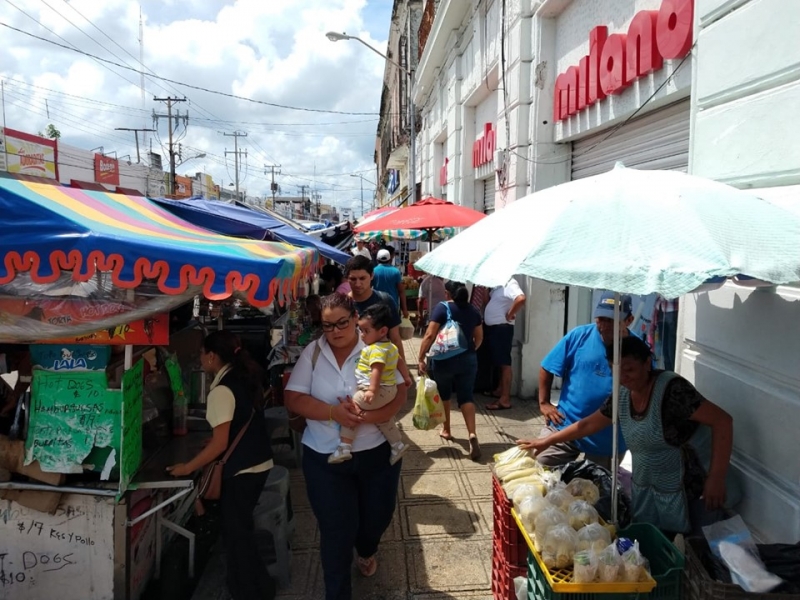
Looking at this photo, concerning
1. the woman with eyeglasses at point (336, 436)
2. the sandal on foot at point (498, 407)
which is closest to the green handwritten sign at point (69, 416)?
the woman with eyeglasses at point (336, 436)

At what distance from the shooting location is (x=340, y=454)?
3.07m

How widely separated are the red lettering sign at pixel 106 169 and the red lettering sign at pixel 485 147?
27556 mm

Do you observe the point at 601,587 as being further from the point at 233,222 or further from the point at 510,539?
the point at 233,222

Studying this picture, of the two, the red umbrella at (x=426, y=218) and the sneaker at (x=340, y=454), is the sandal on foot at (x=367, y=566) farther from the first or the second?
the red umbrella at (x=426, y=218)

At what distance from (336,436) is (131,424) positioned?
110 centimetres

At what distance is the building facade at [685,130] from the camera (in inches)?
106

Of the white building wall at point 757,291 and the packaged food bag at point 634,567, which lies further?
the white building wall at point 757,291

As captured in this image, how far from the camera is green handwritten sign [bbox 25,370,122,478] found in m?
2.93

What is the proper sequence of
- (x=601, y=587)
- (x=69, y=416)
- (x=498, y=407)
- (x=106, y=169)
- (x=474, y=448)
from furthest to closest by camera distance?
(x=106, y=169) → (x=498, y=407) → (x=474, y=448) → (x=69, y=416) → (x=601, y=587)

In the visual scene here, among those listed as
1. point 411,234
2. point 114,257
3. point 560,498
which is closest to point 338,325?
point 114,257

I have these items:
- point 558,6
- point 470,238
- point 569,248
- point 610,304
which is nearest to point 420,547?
point 610,304

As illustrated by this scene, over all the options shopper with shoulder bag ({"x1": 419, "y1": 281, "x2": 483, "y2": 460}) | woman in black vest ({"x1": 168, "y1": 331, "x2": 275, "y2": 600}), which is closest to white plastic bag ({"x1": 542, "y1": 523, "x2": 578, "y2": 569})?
woman in black vest ({"x1": 168, "y1": 331, "x2": 275, "y2": 600})

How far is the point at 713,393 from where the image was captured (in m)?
3.24

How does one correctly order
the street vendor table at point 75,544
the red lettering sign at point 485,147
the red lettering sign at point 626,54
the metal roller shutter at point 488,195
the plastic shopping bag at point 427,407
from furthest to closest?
1. the metal roller shutter at point 488,195
2. the red lettering sign at point 485,147
3. the plastic shopping bag at point 427,407
4. the red lettering sign at point 626,54
5. the street vendor table at point 75,544
